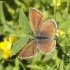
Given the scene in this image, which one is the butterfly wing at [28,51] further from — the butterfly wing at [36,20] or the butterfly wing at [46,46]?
the butterfly wing at [36,20]

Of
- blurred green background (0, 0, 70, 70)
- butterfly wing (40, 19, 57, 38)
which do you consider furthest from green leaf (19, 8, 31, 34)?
butterfly wing (40, 19, 57, 38)

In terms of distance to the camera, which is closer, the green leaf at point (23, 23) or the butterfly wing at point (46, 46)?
the butterfly wing at point (46, 46)

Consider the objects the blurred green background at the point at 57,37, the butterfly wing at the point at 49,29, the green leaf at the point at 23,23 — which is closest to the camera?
the butterfly wing at the point at 49,29

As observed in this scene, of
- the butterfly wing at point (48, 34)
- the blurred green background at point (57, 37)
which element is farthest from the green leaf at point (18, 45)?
the butterfly wing at point (48, 34)

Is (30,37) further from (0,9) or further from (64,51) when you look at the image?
(0,9)

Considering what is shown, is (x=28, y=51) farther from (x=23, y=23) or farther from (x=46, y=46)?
(x=23, y=23)

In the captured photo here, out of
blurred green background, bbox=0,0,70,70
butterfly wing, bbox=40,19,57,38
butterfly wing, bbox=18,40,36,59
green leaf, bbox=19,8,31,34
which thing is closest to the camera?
butterfly wing, bbox=18,40,36,59

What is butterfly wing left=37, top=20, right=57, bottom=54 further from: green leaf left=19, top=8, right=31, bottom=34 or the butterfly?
green leaf left=19, top=8, right=31, bottom=34
